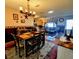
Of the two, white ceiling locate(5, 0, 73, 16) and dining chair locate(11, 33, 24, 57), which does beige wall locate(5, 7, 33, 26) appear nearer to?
white ceiling locate(5, 0, 73, 16)

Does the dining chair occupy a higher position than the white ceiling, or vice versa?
the white ceiling

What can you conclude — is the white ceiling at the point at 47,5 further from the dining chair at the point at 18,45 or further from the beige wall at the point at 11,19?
the dining chair at the point at 18,45

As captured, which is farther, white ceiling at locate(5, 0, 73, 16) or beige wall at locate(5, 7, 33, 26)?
beige wall at locate(5, 7, 33, 26)

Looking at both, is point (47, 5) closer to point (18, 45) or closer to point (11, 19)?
point (18, 45)

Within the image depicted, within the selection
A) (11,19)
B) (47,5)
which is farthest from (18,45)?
(11,19)

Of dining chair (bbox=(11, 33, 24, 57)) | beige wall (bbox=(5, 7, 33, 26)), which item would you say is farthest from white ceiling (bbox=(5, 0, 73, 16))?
dining chair (bbox=(11, 33, 24, 57))

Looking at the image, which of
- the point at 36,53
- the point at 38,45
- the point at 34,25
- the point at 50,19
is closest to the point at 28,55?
the point at 36,53

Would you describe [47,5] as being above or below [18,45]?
above

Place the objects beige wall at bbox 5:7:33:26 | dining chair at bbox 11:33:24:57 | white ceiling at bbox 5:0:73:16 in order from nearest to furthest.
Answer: white ceiling at bbox 5:0:73:16 → dining chair at bbox 11:33:24:57 → beige wall at bbox 5:7:33:26

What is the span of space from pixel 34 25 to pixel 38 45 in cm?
60

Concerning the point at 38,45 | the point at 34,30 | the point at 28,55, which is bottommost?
the point at 28,55

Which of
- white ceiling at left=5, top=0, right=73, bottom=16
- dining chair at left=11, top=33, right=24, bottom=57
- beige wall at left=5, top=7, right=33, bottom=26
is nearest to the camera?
white ceiling at left=5, top=0, right=73, bottom=16
